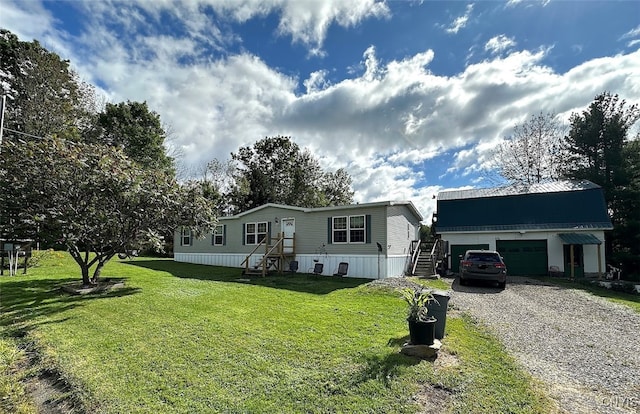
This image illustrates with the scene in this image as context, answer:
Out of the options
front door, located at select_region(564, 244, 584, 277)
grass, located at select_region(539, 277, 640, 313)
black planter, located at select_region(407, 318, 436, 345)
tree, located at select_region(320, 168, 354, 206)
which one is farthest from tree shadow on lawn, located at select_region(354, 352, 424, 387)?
tree, located at select_region(320, 168, 354, 206)

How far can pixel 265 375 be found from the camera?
4113mm

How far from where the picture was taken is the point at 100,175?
812 cm

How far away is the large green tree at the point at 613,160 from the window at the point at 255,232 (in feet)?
67.6

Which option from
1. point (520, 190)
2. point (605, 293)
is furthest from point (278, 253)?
point (520, 190)

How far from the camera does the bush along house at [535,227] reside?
17.6 metres

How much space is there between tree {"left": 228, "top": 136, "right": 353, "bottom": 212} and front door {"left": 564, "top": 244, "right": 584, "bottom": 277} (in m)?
19.2

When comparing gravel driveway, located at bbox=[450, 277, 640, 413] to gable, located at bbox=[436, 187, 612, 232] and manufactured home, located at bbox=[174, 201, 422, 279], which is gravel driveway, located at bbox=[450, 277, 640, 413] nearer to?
manufactured home, located at bbox=[174, 201, 422, 279]

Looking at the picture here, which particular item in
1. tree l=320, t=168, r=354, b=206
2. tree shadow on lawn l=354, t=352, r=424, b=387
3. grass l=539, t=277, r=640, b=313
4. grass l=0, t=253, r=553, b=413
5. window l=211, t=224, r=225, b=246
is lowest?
grass l=539, t=277, r=640, b=313

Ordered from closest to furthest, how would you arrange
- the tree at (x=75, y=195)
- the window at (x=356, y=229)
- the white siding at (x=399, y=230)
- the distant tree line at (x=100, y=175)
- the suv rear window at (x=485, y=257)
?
the tree at (x=75, y=195) < the distant tree line at (x=100, y=175) < the suv rear window at (x=485, y=257) < the white siding at (x=399, y=230) < the window at (x=356, y=229)

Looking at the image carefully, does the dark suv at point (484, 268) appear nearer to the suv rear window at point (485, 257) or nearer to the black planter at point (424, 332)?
the suv rear window at point (485, 257)

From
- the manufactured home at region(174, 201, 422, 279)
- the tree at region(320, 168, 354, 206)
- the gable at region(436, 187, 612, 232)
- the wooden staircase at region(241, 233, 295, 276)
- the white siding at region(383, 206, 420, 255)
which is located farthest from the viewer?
the tree at region(320, 168, 354, 206)

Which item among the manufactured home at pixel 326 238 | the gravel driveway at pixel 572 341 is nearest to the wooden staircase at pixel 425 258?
the manufactured home at pixel 326 238

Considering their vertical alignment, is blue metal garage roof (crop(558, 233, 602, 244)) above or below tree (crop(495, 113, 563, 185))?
below

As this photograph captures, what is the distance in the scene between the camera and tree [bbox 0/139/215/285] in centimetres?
815
